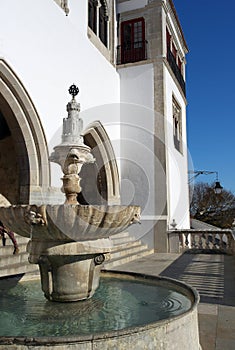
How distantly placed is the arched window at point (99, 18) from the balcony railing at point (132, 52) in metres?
0.66

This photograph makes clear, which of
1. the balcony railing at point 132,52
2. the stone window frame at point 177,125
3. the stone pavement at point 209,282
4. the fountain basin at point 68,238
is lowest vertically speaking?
the stone pavement at point 209,282

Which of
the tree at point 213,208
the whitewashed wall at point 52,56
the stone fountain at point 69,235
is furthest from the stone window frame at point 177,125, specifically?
the tree at point 213,208

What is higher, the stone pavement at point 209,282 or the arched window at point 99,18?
the arched window at point 99,18

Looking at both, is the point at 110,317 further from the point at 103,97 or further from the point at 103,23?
the point at 103,23

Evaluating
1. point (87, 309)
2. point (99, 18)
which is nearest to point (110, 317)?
point (87, 309)

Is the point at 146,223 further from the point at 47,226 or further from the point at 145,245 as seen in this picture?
the point at 47,226

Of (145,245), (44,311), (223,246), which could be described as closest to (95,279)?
(44,311)

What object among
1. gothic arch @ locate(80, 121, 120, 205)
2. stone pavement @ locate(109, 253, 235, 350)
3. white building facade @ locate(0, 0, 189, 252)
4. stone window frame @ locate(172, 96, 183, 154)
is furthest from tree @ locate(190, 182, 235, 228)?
stone pavement @ locate(109, 253, 235, 350)

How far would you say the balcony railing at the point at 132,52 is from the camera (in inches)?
408

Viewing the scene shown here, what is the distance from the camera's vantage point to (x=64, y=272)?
2.50 meters

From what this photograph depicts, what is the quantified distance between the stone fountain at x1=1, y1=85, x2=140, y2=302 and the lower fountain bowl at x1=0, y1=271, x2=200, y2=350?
0.18 m

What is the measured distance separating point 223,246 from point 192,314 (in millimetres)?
7107

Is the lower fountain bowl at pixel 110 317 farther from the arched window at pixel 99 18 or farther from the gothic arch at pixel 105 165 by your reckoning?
the arched window at pixel 99 18

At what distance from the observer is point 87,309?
244 cm
